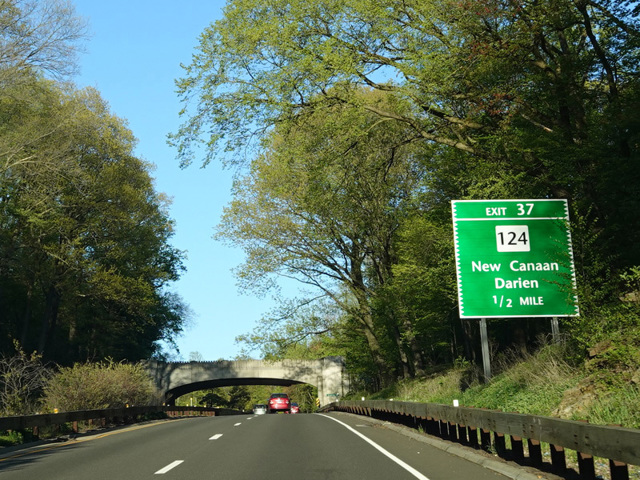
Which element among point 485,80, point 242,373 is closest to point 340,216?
point 485,80

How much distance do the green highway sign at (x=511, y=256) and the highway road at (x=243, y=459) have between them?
3981mm

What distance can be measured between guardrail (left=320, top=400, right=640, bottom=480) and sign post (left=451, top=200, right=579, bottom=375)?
313 centimetres

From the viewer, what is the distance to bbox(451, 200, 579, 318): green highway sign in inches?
648

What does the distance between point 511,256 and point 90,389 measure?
18963 mm

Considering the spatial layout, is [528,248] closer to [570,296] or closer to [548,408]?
[570,296]

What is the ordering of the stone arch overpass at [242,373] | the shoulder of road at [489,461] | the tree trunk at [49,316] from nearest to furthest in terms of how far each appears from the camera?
1. the shoulder of road at [489,461]
2. the tree trunk at [49,316]
3. the stone arch overpass at [242,373]

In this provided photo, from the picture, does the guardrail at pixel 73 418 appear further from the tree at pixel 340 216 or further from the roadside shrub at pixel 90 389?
the tree at pixel 340 216

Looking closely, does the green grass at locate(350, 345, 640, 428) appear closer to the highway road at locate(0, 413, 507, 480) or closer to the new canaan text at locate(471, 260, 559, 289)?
the new canaan text at locate(471, 260, 559, 289)

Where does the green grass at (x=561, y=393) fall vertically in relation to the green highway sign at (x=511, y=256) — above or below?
below

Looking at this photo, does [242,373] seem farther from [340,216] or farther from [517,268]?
[517,268]

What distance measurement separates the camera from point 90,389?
27.8 m

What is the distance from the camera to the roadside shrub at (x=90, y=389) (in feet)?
88.1

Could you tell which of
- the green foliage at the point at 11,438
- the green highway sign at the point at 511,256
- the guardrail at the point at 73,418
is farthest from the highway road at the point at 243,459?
the green highway sign at the point at 511,256

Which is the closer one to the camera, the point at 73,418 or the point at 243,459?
the point at 243,459
